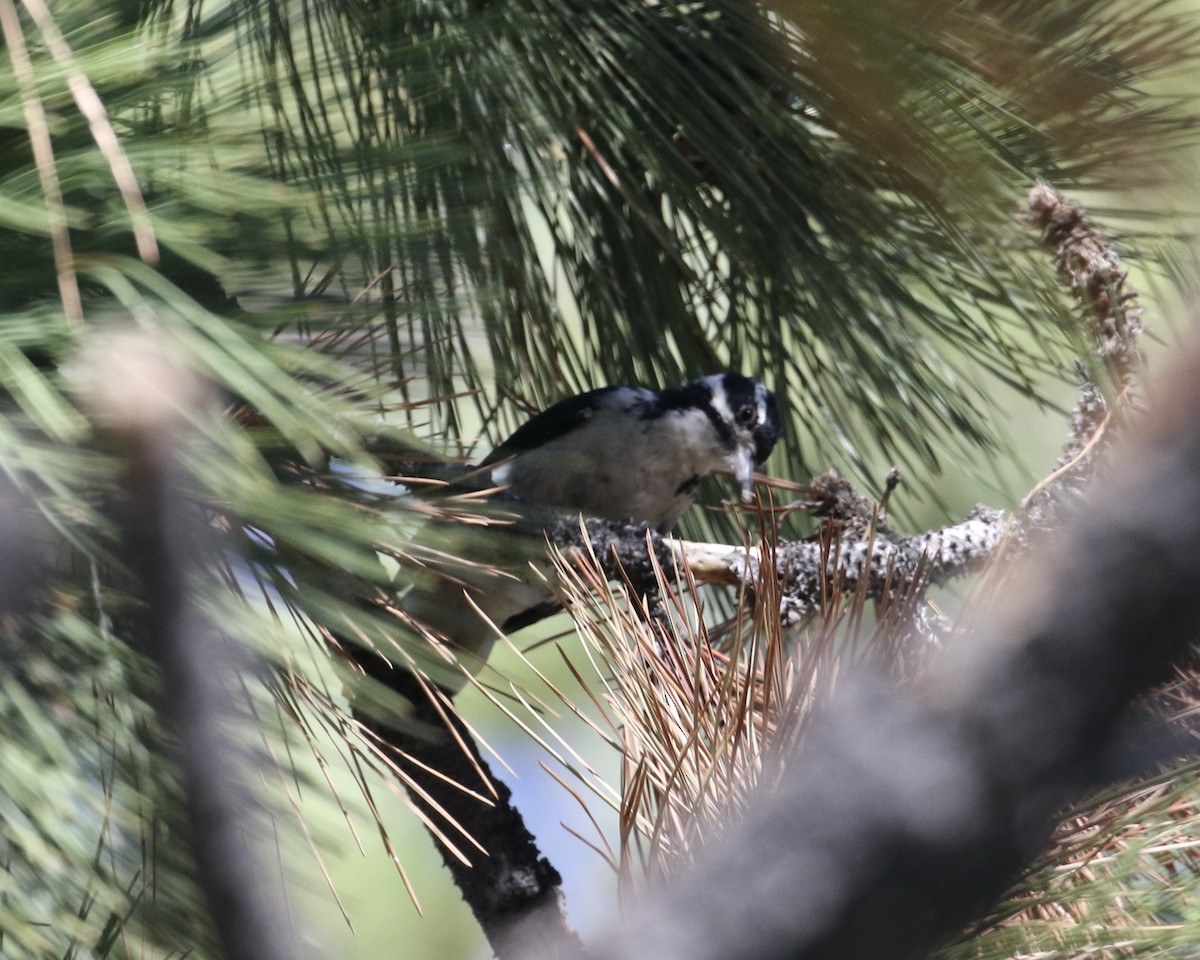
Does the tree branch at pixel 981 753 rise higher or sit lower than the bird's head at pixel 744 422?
lower

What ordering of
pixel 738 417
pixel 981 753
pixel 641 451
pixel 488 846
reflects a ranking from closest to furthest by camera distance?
pixel 981 753
pixel 488 846
pixel 738 417
pixel 641 451

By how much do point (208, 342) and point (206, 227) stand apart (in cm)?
9

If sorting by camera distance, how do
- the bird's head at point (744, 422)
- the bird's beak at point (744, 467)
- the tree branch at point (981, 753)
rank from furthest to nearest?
the bird's beak at point (744, 467) < the bird's head at point (744, 422) < the tree branch at point (981, 753)

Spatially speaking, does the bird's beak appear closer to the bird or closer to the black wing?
the bird

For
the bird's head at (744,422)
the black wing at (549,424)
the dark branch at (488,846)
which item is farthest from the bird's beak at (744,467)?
the dark branch at (488,846)

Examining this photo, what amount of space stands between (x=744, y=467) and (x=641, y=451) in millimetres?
337

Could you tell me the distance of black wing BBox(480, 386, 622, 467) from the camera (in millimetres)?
2277

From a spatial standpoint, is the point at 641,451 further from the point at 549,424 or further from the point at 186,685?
the point at 186,685

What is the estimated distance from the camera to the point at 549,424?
2.45 metres

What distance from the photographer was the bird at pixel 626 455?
2242mm

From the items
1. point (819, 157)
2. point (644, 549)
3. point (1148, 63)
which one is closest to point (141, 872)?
point (644, 549)

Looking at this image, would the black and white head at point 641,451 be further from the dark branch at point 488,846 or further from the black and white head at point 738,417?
the dark branch at point 488,846

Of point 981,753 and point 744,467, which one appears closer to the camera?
point 981,753

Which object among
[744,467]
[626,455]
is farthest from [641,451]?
[744,467]
